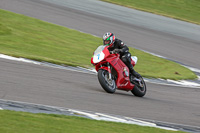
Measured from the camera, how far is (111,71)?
10.2 meters

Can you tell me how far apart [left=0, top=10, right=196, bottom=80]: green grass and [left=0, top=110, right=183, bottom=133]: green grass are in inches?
261

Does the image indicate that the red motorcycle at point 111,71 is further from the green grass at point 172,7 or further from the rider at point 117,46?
the green grass at point 172,7

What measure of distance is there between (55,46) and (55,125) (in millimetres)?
10804

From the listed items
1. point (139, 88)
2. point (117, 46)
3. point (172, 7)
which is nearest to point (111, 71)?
point (117, 46)

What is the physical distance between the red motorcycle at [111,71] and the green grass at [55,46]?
3721 mm

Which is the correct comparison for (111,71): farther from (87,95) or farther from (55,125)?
(55,125)

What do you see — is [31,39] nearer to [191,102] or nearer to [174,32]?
[191,102]

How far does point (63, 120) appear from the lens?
22.0 ft

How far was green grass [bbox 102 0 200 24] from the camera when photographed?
91.9 ft

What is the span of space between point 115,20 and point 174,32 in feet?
12.0

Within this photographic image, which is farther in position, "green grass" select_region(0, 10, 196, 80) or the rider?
"green grass" select_region(0, 10, 196, 80)

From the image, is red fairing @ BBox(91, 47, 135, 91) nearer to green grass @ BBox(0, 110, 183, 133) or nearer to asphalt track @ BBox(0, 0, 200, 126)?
asphalt track @ BBox(0, 0, 200, 126)

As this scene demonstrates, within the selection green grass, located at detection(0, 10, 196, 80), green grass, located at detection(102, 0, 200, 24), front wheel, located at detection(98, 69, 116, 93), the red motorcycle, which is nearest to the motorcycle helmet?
the red motorcycle

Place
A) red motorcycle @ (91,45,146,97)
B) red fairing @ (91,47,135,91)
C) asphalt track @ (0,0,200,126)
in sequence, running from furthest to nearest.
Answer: red fairing @ (91,47,135,91), red motorcycle @ (91,45,146,97), asphalt track @ (0,0,200,126)
